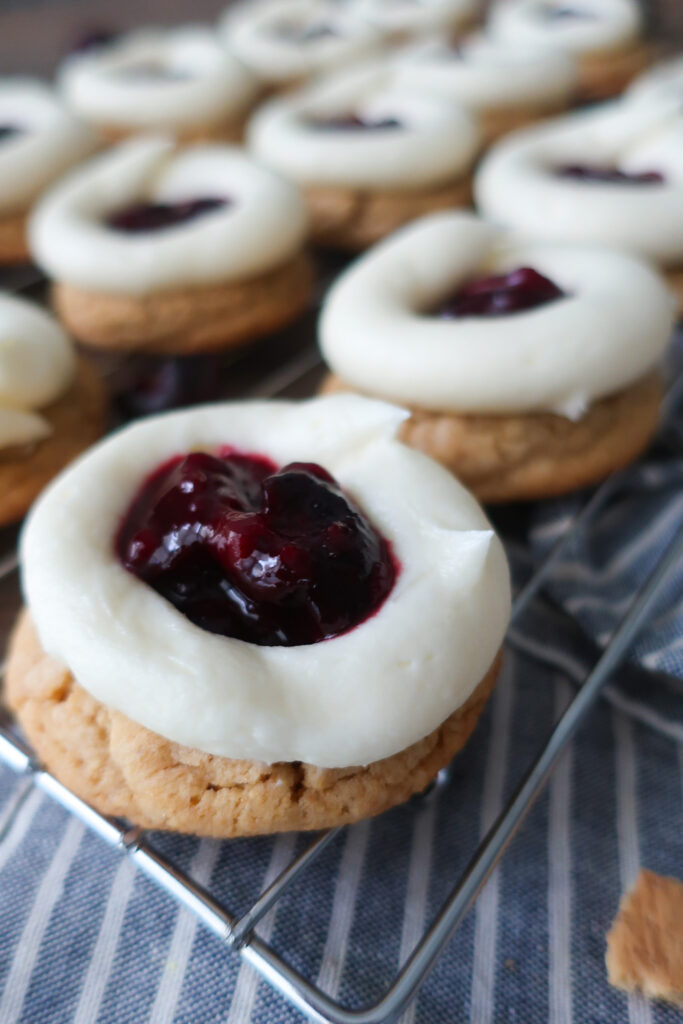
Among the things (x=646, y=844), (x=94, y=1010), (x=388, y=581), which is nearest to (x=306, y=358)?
(x=388, y=581)

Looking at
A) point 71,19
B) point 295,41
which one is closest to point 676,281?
point 295,41

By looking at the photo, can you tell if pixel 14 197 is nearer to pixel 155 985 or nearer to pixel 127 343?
pixel 127 343

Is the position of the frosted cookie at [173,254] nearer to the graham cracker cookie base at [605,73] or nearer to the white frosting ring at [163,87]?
the white frosting ring at [163,87]

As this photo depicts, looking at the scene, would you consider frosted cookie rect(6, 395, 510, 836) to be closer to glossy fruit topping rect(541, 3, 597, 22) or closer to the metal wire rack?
the metal wire rack

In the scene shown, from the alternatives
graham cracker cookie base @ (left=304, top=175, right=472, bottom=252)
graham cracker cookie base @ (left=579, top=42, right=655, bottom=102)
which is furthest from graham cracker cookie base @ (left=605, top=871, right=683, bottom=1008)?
graham cracker cookie base @ (left=579, top=42, right=655, bottom=102)

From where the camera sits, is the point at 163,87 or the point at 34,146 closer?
the point at 34,146

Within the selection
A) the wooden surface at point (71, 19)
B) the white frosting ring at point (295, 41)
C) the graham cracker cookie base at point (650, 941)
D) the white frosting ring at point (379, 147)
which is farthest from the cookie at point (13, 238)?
the graham cracker cookie base at point (650, 941)

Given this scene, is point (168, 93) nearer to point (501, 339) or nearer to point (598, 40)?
point (598, 40)
